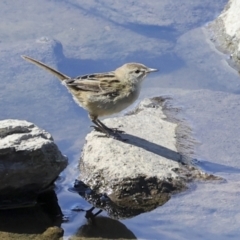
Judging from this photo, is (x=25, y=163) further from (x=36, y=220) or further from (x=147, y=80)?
(x=147, y=80)

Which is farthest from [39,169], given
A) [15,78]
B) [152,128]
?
[15,78]

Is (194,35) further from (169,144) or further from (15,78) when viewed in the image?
(169,144)

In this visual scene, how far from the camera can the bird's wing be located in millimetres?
8224

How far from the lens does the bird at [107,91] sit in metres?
8.17

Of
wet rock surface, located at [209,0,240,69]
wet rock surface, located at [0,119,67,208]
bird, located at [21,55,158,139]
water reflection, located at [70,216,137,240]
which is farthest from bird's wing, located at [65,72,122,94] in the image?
wet rock surface, located at [209,0,240,69]

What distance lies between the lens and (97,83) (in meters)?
8.27

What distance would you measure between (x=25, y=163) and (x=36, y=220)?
52 centimetres

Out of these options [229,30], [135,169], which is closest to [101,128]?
[135,169]

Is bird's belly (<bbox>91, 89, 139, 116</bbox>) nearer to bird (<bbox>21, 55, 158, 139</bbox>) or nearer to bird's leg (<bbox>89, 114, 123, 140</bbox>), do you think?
bird (<bbox>21, 55, 158, 139</bbox>)

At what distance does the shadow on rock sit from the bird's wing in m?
1.29

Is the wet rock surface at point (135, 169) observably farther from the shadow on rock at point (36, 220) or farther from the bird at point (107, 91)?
the shadow on rock at point (36, 220)

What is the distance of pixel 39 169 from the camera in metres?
7.20

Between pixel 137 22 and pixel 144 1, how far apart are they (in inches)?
28.8

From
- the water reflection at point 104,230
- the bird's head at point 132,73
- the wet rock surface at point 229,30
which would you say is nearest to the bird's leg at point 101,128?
the bird's head at point 132,73
